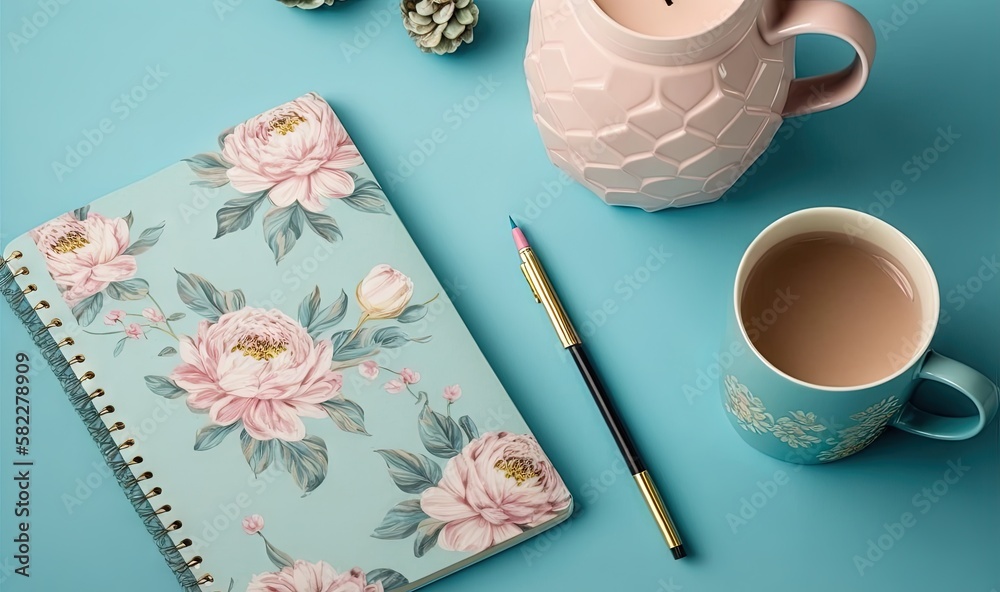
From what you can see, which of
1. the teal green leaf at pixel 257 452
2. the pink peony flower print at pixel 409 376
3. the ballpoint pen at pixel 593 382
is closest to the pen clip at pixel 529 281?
the ballpoint pen at pixel 593 382

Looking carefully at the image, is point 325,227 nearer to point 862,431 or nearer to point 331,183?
point 331,183

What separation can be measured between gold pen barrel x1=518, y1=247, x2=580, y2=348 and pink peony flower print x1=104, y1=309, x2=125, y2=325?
0.29 metres

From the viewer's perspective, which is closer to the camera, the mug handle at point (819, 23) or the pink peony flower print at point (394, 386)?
the mug handle at point (819, 23)

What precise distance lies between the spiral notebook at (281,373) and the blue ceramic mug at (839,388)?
152 millimetres

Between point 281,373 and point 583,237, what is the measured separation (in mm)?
237

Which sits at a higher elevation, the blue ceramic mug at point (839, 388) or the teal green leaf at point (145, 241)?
the teal green leaf at point (145, 241)

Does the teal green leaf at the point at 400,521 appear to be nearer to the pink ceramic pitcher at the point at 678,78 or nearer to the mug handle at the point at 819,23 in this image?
the pink ceramic pitcher at the point at 678,78

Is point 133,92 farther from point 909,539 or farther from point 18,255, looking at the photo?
point 909,539

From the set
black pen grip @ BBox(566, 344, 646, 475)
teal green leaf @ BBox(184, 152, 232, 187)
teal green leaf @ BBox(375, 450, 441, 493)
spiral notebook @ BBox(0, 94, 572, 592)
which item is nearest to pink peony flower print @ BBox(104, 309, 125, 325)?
spiral notebook @ BBox(0, 94, 572, 592)

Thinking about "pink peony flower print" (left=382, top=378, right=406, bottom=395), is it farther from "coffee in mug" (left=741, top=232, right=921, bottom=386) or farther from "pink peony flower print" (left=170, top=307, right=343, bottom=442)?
"coffee in mug" (left=741, top=232, right=921, bottom=386)

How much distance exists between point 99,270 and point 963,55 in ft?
2.15

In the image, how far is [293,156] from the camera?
594 mm

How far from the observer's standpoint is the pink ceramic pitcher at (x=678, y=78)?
1.38 feet

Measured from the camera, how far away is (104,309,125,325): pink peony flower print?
572mm
